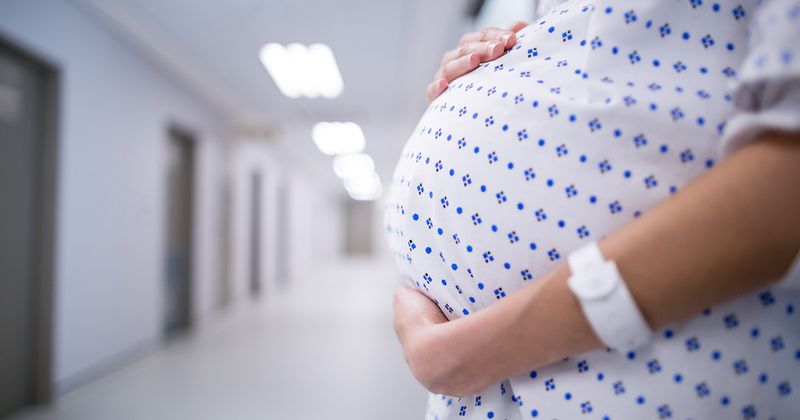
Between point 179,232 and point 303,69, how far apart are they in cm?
257

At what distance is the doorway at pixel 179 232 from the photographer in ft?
15.3

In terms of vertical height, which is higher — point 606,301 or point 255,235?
point 606,301

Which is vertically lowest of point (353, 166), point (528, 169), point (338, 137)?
point (528, 169)

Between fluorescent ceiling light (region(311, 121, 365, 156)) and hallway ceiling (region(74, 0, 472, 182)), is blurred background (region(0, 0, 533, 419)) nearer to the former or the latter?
hallway ceiling (region(74, 0, 472, 182))

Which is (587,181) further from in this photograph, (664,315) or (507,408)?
(507,408)

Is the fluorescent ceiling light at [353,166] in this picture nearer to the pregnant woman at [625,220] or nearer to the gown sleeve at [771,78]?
the pregnant woman at [625,220]

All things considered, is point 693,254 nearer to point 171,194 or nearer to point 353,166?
point 171,194

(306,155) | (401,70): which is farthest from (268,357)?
(306,155)

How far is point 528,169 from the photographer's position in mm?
400

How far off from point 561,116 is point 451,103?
15 centimetres

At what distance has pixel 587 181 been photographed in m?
0.38

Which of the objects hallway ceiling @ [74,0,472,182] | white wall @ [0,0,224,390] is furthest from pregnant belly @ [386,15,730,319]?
white wall @ [0,0,224,390]

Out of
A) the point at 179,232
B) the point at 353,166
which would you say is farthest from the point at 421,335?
the point at 353,166

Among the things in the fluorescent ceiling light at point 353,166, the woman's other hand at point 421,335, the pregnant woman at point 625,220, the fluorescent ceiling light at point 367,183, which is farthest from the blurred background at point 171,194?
the fluorescent ceiling light at point 367,183
